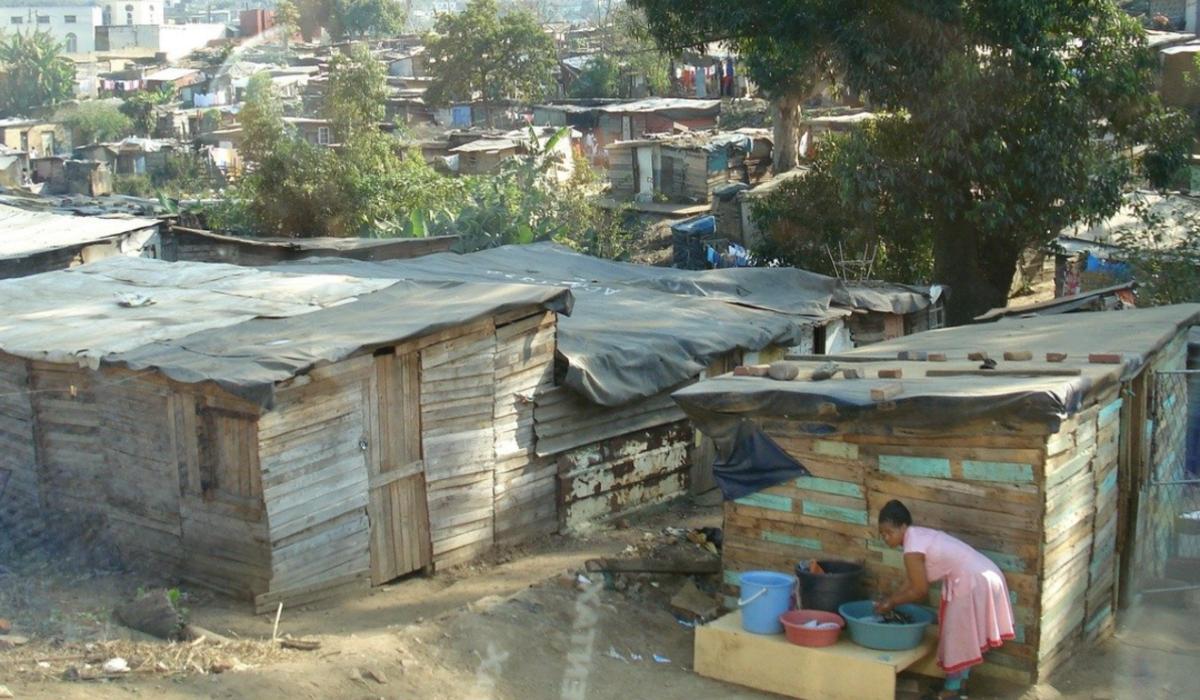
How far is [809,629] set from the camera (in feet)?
24.5

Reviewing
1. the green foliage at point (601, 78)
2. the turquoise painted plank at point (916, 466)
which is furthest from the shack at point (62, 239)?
the green foliage at point (601, 78)

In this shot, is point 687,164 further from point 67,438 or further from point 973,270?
point 67,438

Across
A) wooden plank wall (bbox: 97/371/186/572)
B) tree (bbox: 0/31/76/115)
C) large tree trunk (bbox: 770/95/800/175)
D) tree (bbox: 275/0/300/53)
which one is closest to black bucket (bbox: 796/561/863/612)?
wooden plank wall (bbox: 97/371/186/572)

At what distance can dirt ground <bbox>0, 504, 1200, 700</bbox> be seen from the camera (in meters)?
7.41

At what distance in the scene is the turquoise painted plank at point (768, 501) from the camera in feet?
27.3

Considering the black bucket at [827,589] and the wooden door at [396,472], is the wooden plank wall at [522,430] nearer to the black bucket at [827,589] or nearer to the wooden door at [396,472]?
the wooden door at [396,472]

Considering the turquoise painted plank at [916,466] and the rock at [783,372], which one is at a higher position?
the rock at [783,372]

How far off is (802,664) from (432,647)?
91.5 inches

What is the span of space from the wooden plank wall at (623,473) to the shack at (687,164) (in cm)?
1691

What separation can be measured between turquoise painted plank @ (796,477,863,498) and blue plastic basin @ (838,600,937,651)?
0.72m

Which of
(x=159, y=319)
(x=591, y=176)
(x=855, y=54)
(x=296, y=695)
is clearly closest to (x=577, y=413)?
(x=159, y=319)

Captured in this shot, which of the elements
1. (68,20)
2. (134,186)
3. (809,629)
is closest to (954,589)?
(809,629)

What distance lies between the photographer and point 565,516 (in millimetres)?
11555

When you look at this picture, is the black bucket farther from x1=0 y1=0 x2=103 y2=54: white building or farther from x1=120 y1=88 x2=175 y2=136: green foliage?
x1=0 y1=0 x2=103 y2=54: white building
